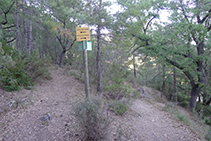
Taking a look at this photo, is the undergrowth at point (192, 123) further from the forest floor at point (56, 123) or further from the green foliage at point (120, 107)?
the green foliage at point (120, 107)

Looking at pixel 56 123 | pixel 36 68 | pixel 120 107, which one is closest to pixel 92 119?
pixel 56 123

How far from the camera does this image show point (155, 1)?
10.3 meters

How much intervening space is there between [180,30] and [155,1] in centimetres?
305

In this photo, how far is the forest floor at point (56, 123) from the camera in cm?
403

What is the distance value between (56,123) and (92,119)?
1853 millimetres

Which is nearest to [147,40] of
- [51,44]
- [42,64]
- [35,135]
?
[42,64]

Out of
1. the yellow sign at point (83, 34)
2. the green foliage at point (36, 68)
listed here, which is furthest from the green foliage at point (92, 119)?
the green foliage at point (36, 68)

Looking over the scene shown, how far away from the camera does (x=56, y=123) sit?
4637 mm

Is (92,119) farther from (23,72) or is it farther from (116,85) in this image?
(23,72)

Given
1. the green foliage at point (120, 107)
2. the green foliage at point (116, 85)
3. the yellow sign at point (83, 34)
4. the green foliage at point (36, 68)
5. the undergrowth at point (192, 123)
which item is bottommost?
the undergrowth at point (192, 123)

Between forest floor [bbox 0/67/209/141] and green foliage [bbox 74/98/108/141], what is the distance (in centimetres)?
31

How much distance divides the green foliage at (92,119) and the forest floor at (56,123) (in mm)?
311

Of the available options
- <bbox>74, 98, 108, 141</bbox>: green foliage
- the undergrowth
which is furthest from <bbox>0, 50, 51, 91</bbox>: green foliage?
the undergrowth

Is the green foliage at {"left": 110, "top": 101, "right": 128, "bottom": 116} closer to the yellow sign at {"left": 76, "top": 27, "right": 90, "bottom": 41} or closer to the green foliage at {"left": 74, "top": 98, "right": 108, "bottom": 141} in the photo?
the green foliage at {"left": 74, "top": 98, "right": 108, "bottom": 141}
